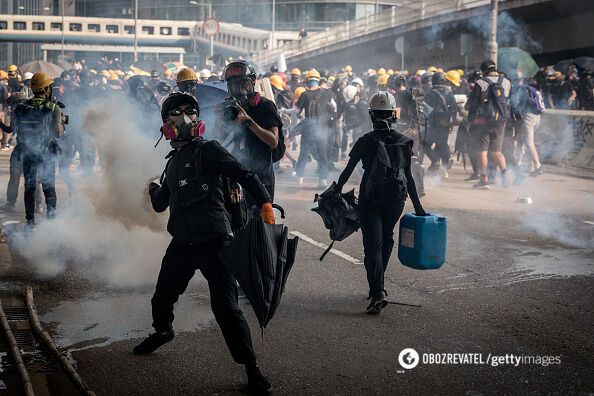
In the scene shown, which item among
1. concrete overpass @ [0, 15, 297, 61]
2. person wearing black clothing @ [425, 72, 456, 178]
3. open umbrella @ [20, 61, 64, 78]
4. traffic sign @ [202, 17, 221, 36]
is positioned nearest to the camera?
person wearing black clothing @ [425, 72, 456, 178]

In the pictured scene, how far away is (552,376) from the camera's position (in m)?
5.39

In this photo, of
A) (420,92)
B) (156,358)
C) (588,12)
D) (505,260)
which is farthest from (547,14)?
(156,358)

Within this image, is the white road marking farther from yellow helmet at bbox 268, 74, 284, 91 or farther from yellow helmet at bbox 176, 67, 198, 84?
yellow helmet at bbox 268, 74, 284, 91

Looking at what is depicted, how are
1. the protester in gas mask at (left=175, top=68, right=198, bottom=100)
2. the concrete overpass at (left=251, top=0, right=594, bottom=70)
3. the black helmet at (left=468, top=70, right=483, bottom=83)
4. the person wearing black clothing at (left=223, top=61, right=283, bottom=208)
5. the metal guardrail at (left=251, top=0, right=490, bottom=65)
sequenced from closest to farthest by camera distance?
the person wearing black clothing at (left=223, top=61, right=283, bottom=208) → the protester in gas mask at (left=175, top=68, right=198, bottom=100) → the black helmet at (left=468, top=70, right=483, bottom=83) → the concrete overpass at (left=251, top=0, right=594, bottom=70) → the metal guardrail at (left=251, top=0, right=490, bottom=65)

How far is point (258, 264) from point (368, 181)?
2104mm

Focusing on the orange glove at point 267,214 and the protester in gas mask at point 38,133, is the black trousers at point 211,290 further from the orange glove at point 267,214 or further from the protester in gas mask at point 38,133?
the protester in gas mask at point 38,133

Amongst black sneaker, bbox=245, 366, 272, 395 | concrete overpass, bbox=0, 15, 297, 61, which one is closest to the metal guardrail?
black sneaker, bbox=245, 366, 272, 395

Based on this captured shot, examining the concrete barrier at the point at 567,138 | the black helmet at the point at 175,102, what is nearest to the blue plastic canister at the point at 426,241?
the black helmet at the point at 175,102

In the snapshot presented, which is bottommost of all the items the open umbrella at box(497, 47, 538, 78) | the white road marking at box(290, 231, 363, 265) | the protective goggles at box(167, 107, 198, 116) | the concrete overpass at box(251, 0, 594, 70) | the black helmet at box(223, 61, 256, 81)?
the white road marking at box(290, 231, 363, 265)

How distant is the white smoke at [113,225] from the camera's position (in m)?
8.32

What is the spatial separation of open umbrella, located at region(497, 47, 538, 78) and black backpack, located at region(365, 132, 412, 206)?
15.1 metres

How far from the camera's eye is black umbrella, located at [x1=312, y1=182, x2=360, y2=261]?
7.12m

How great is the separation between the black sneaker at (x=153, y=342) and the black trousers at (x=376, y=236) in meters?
1.82

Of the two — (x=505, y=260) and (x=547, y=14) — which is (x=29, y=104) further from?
(x=547, y=14)
